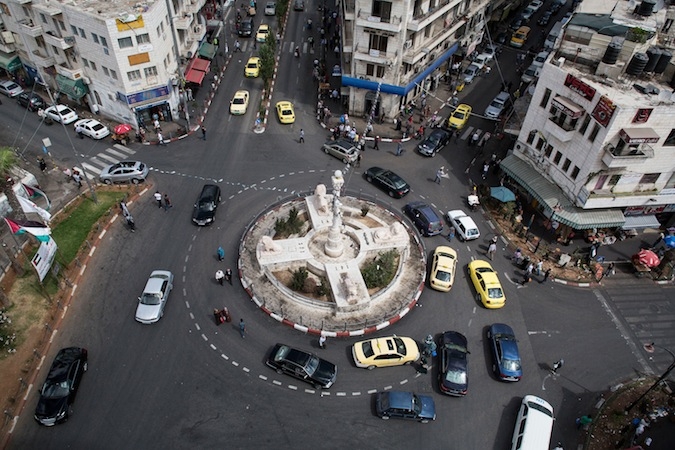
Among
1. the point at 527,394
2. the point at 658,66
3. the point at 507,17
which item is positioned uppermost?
the point at 658,66

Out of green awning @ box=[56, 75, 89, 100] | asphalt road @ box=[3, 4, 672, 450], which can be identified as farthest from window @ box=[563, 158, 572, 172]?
green awning @ box=[56, 75, 89, 100]

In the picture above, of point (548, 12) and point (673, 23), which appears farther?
point (548, 12)

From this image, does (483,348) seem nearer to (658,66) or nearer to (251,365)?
(251,365)

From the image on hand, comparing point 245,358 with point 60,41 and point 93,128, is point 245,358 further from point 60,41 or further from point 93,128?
point 60,41

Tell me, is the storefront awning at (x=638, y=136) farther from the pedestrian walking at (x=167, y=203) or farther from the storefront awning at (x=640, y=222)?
the pedestrian walking at (x=167, y=203)

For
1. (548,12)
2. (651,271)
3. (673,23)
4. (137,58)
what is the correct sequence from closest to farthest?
1. (651,271)
2. (673,23)
3. (137,58)
4. (548,12)

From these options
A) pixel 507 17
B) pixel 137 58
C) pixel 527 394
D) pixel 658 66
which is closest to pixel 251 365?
pixel 527 394

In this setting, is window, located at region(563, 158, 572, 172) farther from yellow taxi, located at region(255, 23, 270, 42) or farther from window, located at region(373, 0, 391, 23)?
yellow taxi, located at region(255, 23, 270, 42)
